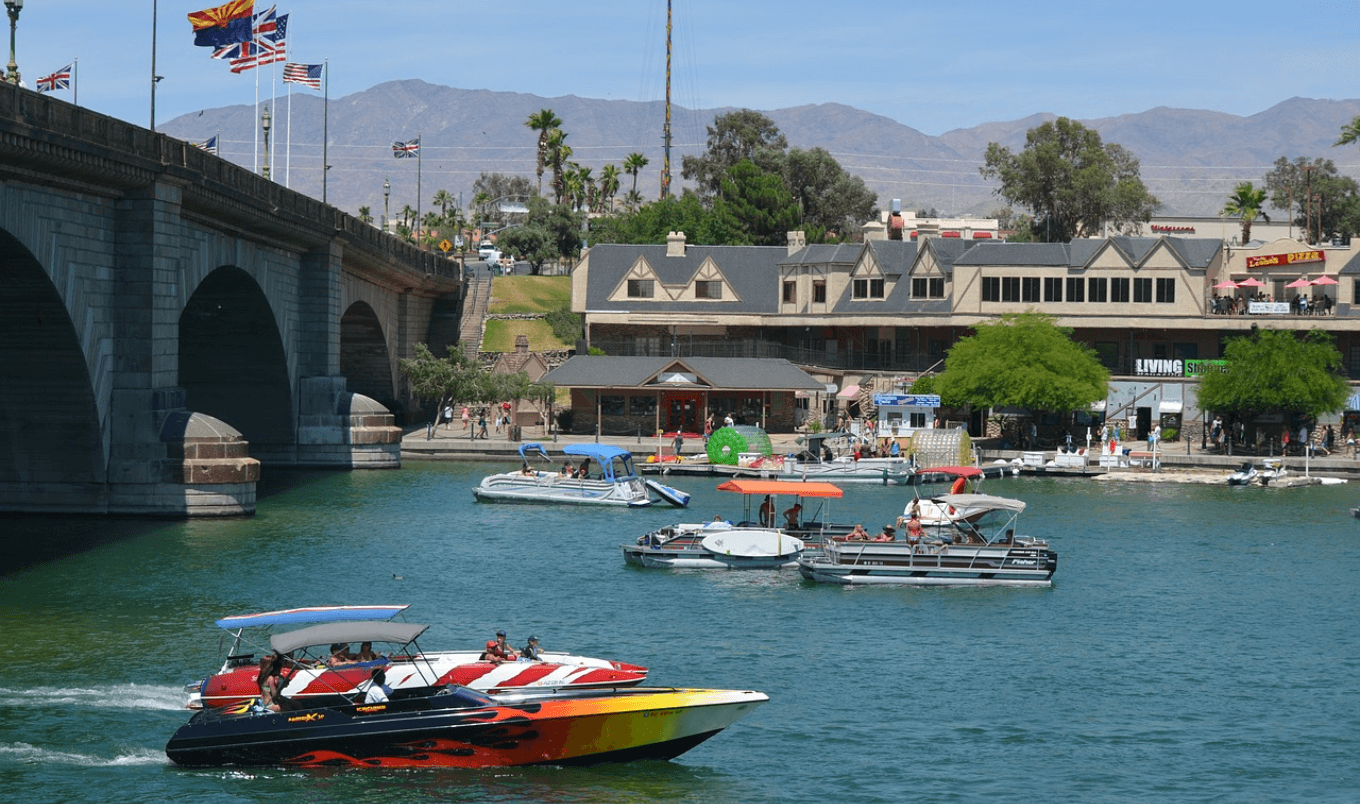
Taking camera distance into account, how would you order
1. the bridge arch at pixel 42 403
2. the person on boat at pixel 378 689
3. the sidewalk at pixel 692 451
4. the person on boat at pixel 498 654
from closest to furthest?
the person on boat at pixel 378 689 → the person on boat at pixel 498 654 → the bridge arch at pixel 42 403 → the sidewalk at pixel 692 451

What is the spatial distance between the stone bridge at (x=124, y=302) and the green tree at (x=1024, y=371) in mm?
38129

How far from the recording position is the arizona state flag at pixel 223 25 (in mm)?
67500

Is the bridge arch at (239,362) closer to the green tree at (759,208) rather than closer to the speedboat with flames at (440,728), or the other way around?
the speedboat with flames at (440,728)

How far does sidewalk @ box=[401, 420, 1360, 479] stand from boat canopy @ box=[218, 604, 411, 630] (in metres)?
53.3

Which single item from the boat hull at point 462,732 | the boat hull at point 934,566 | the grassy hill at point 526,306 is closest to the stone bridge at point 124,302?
the boat hull at point 462,732

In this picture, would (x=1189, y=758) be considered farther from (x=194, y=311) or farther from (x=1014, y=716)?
(x=194, y=311)

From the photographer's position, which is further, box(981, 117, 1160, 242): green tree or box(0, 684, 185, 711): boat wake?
box(981, 117, 1160, 242): green tree

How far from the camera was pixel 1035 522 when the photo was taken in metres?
67.2

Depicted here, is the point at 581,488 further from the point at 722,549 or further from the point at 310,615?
the point at 310,615

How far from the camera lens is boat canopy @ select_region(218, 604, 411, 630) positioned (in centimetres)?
3344

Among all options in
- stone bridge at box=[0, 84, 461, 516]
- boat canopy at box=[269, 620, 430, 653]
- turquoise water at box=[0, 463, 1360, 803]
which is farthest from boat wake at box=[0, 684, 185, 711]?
stone bridge at box=[0, 84, 461, 516]

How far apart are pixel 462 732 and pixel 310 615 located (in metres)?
5.64

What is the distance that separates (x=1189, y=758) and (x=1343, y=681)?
8952mm

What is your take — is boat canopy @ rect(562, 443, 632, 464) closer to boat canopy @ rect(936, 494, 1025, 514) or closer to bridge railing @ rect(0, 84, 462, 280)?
bridge railing @ rect(0, 84, 462, 280)
